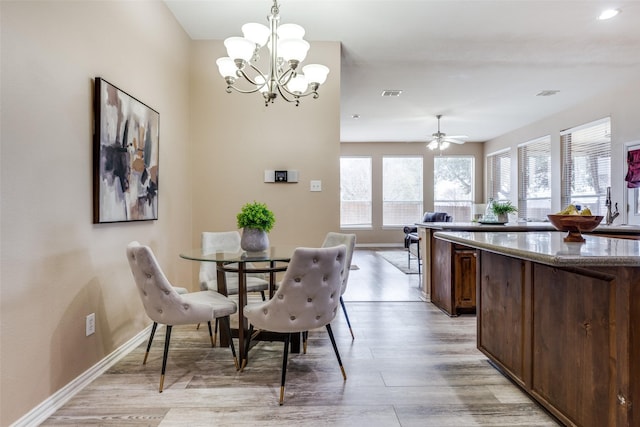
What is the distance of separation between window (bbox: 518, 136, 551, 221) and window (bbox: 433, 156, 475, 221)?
5.51 feet

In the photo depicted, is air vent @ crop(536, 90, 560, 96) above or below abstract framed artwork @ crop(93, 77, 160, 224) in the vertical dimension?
above

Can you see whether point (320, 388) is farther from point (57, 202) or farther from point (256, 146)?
point (256, 146)

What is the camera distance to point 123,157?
2.33 meters

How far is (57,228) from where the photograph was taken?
1772mm

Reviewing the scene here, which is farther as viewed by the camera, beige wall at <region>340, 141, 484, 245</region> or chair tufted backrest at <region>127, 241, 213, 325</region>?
beige wall at <region>340, 141, 484, 245</region>

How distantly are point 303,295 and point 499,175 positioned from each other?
26.3 feet

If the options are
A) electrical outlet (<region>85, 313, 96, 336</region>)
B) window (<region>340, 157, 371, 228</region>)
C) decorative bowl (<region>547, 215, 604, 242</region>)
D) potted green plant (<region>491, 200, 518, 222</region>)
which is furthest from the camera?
window (<region>340, 157, 371, 228</region>)

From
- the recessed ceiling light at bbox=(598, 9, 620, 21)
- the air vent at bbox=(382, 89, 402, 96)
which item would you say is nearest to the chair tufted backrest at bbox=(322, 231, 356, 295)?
the recessed ceiling light at bbox=(598, 9, 620, 21)

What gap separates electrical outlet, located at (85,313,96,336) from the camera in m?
2.03

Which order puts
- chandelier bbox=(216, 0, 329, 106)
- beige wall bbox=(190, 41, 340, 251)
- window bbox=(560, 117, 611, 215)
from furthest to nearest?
Answer: window bbox=(560, 117, 611, 215), beige wall bbox=(190, 41, 340, 251), chandelier bbox=(216, 0, 329, 106)

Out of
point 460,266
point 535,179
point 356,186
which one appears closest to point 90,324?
point 460,266

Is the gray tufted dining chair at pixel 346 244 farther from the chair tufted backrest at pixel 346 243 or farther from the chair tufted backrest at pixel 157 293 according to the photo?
the chair tufted backrest at pixel 157 293

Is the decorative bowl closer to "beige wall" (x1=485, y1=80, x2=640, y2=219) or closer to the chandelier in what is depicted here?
the chandelier

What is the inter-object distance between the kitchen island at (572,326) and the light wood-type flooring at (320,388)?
0.22 metres
